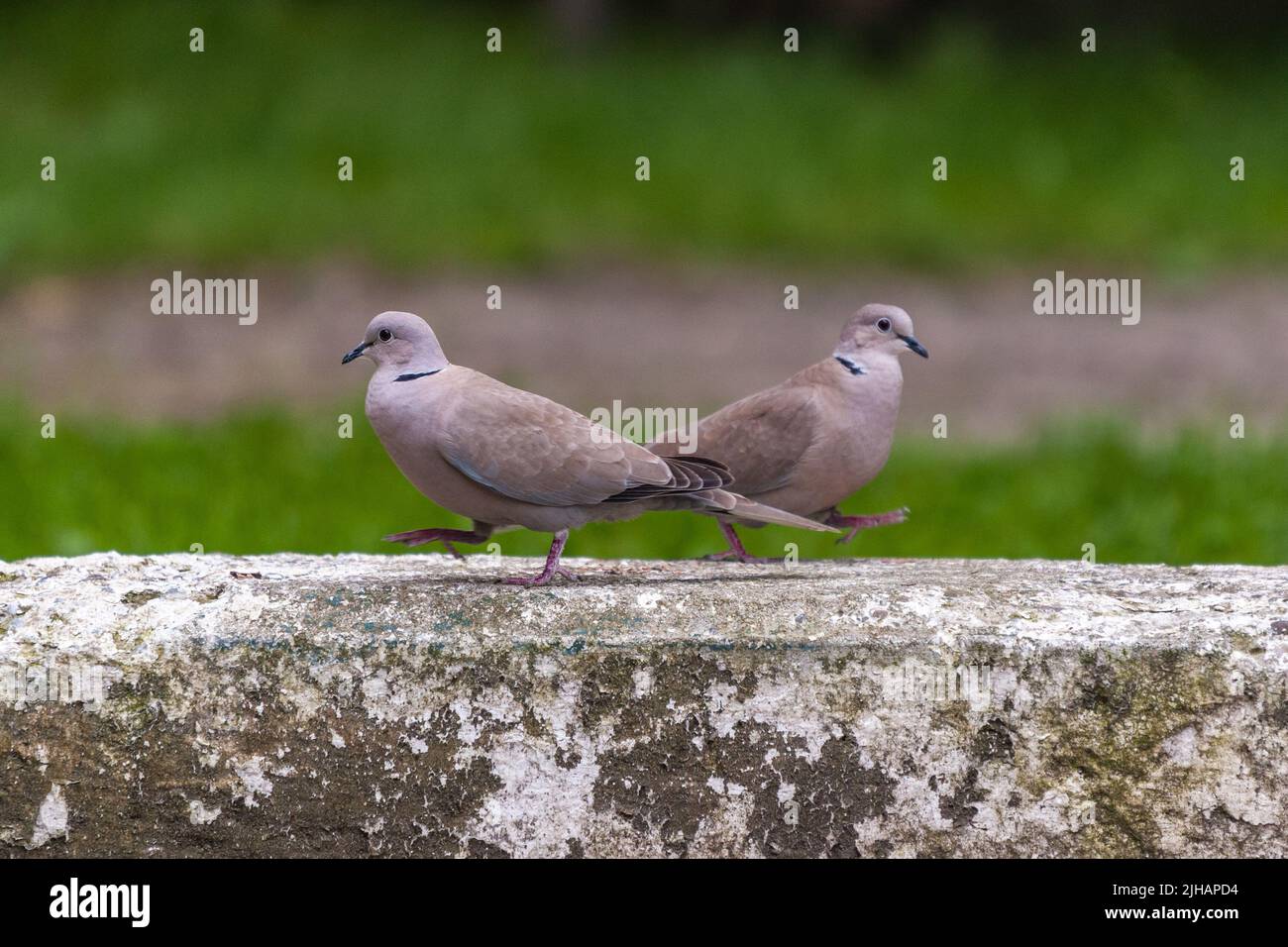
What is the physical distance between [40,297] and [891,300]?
6.38 m

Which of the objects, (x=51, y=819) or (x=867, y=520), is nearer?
(x=51, y=819)

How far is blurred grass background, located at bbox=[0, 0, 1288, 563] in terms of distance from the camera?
8.50 m

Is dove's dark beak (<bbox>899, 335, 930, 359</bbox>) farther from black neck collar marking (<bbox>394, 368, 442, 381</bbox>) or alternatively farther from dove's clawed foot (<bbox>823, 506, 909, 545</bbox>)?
black neck collar marking (<bbox>394, 368, 442, 381</bbox>)

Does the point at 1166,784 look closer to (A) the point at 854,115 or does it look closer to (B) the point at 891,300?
(B) the point at 891,300

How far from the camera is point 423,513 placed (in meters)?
7.77

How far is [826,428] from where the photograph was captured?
4.13 meters

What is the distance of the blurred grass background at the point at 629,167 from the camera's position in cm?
850

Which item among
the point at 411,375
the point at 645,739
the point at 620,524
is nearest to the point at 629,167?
the point at 620,524

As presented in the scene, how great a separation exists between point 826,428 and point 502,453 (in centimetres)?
99

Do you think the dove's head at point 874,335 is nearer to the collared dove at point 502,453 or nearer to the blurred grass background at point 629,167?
the collared dove at point 502,453

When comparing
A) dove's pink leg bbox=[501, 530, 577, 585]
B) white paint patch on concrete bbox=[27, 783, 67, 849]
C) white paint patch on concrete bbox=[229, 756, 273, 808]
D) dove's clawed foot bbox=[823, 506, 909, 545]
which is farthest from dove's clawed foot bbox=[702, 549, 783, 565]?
white paint patch on concrete bbox=[27, 783, 67, 849]

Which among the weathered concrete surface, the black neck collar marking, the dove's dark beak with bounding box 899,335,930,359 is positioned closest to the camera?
the weathered concrete surface

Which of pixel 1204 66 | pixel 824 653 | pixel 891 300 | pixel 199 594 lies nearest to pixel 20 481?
pixel 199 594

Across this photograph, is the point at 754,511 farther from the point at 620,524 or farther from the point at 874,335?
the point at 620,524
